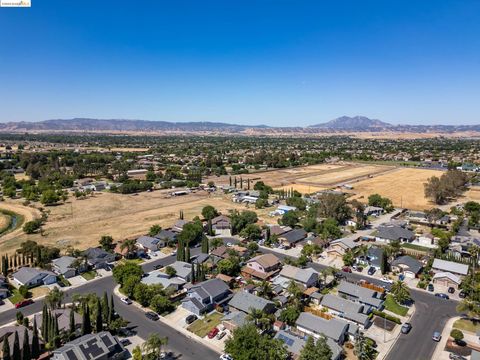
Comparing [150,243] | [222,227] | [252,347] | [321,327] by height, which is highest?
[252,347]

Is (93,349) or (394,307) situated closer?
(93,349)

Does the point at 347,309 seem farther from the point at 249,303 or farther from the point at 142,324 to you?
the point at 142,324

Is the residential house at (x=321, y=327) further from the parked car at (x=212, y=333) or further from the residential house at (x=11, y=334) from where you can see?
the residential house at (x=11, y=334)

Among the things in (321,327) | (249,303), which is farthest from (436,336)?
(249,303)

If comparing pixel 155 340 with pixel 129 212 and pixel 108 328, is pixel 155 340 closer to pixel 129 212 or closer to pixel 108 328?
pixel 108 328

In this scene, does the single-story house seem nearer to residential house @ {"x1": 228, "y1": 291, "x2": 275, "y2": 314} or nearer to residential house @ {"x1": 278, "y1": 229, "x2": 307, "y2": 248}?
residential house @ {"x1": 278, "y1": 229, "x2": 307, "y2": 248}

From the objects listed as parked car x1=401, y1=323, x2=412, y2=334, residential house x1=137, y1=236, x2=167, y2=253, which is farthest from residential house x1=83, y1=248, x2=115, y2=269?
parked car x1=401, y1=323, x2=412, y2=334

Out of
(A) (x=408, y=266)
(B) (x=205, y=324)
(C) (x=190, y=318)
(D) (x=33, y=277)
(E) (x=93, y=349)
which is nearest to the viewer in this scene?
(E) (x=93, y=349)
